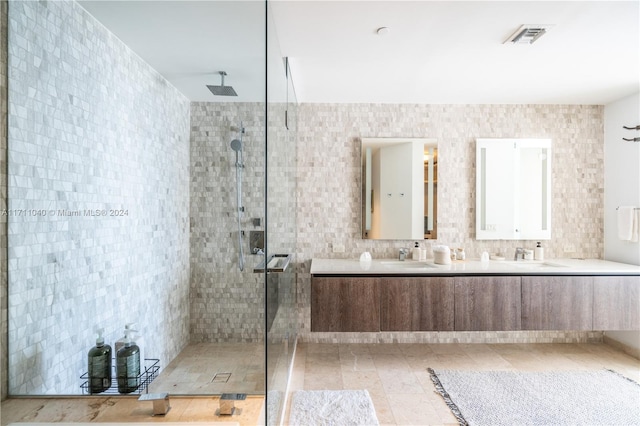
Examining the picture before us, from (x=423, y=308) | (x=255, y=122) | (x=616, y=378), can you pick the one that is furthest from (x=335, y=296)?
(x=616, y=378)

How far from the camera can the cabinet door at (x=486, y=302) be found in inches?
112

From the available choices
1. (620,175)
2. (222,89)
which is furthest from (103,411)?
(620,175)

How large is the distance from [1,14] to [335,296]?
2437 millimetres

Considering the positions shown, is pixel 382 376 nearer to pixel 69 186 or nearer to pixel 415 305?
pixel 415 305

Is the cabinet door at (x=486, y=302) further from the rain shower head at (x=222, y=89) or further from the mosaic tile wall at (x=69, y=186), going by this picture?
the mosaic tile wall at (x=69, y=186)

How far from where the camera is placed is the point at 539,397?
7.93 feet

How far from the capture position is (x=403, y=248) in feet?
11.4

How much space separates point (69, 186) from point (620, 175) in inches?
168

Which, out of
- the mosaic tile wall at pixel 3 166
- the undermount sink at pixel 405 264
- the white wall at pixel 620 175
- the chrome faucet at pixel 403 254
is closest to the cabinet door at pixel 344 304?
the undermount sink at pixel 405 264

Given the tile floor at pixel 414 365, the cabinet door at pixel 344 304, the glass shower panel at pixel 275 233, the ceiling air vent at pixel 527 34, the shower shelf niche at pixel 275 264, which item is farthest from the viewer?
the cabinet door at pixel 344 304

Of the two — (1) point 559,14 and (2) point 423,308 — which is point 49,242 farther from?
(1) point 559,14

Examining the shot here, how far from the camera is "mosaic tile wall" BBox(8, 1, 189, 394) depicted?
1.22m

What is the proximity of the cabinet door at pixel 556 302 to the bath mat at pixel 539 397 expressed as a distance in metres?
0.39

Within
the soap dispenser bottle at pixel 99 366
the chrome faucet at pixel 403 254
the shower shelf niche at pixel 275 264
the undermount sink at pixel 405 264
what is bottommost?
the soap dispenser bottle at pixel 99 366
